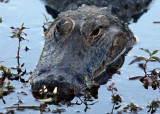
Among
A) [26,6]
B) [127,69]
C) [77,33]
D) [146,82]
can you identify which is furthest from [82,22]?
[26,6]

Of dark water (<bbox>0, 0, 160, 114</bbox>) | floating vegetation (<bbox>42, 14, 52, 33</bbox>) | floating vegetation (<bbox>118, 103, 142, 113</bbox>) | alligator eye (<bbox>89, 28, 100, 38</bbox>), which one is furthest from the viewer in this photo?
floating vegetation (<bbox>42, 14, 52, 33</bbox>)

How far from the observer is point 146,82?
574 cm

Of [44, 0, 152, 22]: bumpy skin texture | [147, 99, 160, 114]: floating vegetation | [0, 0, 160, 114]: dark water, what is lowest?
[147, 99, 160, 114]: floating vegetation

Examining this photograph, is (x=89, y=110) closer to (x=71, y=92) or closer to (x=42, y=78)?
(x=71, y=92)

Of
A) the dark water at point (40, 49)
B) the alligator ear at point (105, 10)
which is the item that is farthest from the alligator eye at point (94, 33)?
the alligator ear at point (105, 10)

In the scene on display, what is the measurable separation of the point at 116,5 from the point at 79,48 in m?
2.65

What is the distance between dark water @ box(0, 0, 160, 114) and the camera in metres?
5.16

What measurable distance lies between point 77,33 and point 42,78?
3.87 ft

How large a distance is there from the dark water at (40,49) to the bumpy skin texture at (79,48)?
230mm

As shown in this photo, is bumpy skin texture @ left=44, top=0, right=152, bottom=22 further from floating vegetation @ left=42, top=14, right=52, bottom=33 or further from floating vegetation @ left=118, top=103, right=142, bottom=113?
floating vegetation @ left=118, top=103, right=142, bottom=113

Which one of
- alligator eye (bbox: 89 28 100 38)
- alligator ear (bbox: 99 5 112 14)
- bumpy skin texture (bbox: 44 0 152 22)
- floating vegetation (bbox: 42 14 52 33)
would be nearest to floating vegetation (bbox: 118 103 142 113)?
alligator eye (bbox: 89 28 100 38)

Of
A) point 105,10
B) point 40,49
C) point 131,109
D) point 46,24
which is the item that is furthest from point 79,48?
point 46,24

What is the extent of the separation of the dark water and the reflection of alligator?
222 mm

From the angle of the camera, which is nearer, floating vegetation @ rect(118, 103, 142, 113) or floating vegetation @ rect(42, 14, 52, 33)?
floating vegetation @ rect(118, 103, 142, 113)
